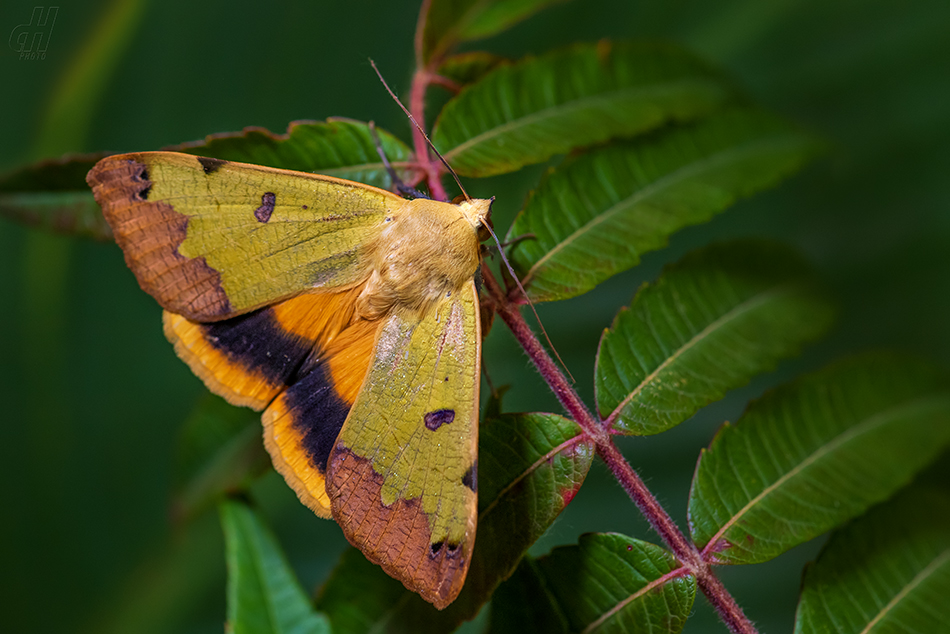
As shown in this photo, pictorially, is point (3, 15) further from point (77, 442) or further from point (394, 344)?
point (394, 344)

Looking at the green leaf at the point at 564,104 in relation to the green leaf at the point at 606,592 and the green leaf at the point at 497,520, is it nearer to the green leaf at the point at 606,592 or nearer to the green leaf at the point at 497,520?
the green leaf at the point at 497,520

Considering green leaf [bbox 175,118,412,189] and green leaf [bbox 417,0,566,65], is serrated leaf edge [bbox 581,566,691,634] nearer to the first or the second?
green leaf [bbox 175,118,412,189]

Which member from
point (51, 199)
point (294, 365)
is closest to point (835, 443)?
point (294, 365)

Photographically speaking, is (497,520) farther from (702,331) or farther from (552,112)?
(552,112)

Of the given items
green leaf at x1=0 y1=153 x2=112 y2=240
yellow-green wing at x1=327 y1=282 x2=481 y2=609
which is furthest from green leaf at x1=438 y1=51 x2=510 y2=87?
green leaf at x1=0 y1=153 x2=112 y2=240

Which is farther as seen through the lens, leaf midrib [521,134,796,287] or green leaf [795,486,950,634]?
leaf midrib [521,134,796,287]
